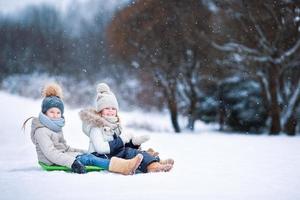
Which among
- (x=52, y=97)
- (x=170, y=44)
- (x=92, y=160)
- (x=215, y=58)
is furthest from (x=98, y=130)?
(x=170, y=44)

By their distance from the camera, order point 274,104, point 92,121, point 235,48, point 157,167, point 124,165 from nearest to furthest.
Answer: point 124,165
point 157,167
point 92,121
point 274,104
point 235,48

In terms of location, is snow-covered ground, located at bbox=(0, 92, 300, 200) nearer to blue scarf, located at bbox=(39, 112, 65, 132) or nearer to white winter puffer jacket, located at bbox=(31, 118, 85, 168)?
white winter puffer jacket, located at bbox=(31, 118, 85, 168)

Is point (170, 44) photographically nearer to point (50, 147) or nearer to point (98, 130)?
point (98, 130)

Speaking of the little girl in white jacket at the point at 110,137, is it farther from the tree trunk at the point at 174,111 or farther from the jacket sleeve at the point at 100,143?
the tree trunk at the point at 174,111

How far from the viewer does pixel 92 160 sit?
5.50m

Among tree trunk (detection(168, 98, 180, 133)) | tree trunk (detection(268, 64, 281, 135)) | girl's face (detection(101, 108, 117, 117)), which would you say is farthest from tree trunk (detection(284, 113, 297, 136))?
girl's face (detection(101, 108, 117, 117))

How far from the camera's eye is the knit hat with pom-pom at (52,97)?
5612 millimetres

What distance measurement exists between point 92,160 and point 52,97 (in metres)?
0.89

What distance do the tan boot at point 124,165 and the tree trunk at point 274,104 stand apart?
11.3 metres

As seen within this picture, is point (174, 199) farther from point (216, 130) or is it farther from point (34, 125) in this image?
point (216, 130)

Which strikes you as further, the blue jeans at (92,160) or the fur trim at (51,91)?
the fur trim at (51,91)

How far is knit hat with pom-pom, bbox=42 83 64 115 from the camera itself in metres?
5.61

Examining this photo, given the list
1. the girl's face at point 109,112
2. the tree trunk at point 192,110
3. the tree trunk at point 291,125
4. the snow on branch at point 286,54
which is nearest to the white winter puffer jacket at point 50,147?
the girl's face at point 109,112

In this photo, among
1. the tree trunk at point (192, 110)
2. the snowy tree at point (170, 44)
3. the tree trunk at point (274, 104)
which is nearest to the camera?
the tree trunk at point (274, 104)
